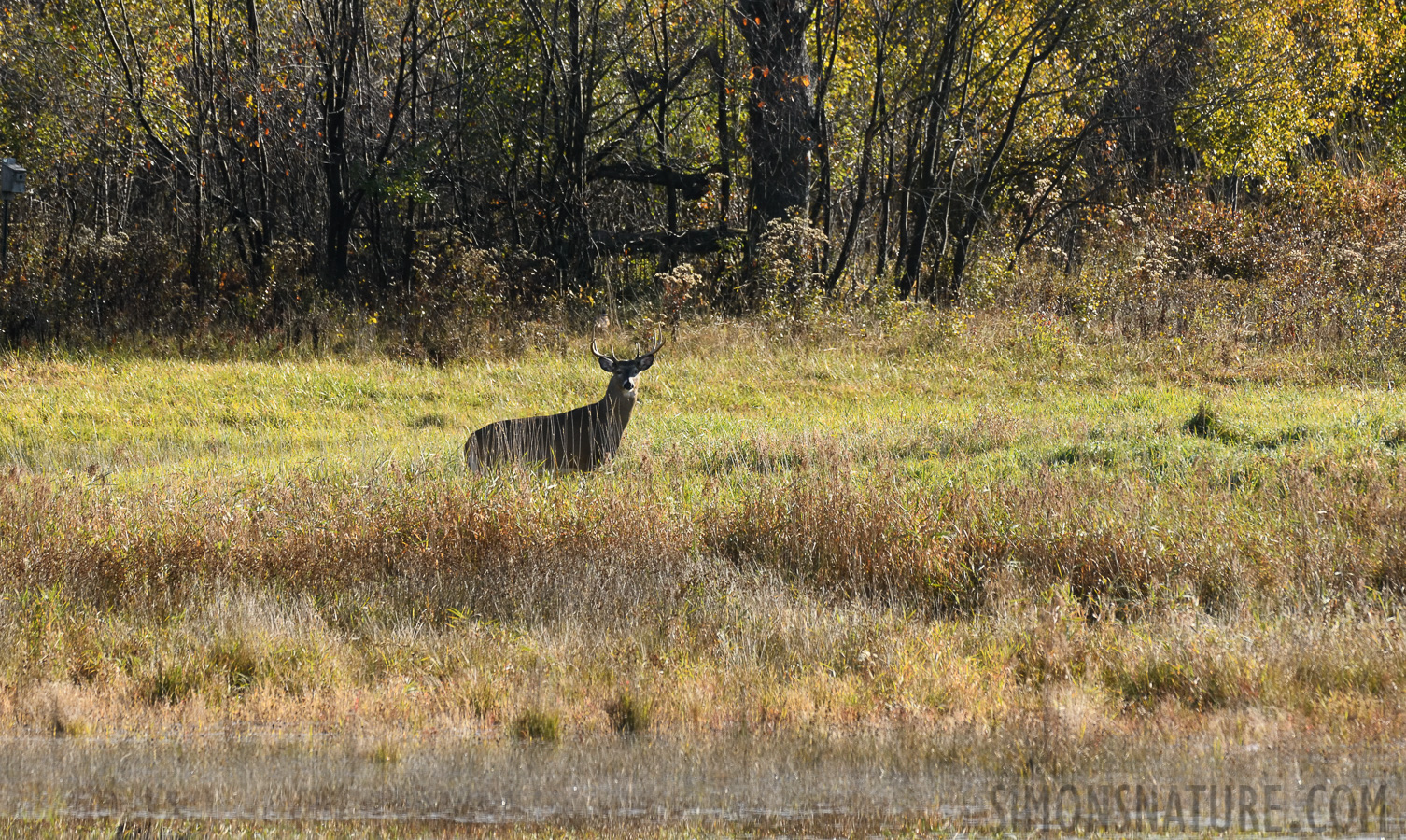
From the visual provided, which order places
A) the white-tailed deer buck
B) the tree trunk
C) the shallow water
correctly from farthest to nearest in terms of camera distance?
the tree trunk, the white-tailed deer buck, the shallow water

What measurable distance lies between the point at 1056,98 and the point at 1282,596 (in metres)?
17.8

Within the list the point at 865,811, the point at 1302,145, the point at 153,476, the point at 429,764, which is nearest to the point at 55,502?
the point at 153,476

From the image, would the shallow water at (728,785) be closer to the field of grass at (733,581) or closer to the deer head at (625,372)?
the field of grass at (733,581)

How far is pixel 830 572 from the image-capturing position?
858 centimetres

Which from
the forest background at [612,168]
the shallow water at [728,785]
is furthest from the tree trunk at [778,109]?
the shallow water at [728,785]

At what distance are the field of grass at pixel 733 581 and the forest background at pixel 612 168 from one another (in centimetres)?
680

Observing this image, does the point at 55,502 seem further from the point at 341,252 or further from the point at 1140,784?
the point at 341,252

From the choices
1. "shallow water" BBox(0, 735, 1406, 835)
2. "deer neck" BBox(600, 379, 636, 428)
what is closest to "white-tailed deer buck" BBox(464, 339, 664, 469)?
"deer neck" BBox(600, 379, 636, 428)

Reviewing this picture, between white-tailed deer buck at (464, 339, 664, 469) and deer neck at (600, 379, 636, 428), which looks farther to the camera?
deer neck at (600, 379, 636, 428)

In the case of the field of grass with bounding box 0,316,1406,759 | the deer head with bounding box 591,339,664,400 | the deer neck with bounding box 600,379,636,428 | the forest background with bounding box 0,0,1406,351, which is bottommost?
the field of grass with bounding box 0,316,1406,759

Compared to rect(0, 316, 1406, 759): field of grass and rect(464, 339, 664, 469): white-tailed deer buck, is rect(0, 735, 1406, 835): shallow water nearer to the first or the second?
rect(0, 316, 1406, 759): field of grass

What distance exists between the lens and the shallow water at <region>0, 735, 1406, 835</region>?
16.5 feet

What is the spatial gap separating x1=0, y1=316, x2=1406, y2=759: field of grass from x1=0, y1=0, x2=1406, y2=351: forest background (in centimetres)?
680

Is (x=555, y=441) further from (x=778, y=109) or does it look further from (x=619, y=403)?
(x=778, y=109)
